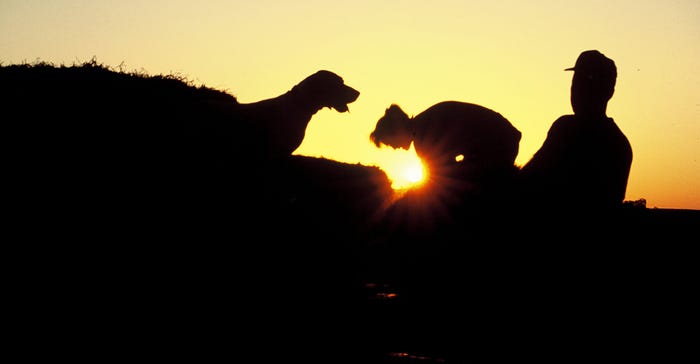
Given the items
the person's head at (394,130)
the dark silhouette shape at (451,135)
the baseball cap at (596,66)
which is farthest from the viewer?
the person's head at (394,130)

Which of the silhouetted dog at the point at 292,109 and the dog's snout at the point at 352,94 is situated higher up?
the dog's snout at the point at 352,94

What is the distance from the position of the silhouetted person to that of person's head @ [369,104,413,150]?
4620 mm

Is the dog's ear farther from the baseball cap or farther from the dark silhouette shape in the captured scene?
the baseball cap

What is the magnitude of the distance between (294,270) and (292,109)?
4.84 m

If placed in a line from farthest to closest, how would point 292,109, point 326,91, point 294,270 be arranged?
1. point 326,91
2. point 292,109
3. point 294,270

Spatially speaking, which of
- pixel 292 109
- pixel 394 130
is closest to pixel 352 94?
pixel 292 109

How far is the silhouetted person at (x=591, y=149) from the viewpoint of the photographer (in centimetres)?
400

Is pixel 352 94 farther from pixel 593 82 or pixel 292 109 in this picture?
pixel 593 82

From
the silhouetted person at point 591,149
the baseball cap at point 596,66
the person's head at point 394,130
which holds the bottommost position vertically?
the silhouetted person at point 591,149

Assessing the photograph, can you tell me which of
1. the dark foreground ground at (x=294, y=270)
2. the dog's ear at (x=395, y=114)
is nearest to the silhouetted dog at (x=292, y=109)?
the dark foreground ground at (x=294, y=270)

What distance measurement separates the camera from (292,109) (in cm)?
948

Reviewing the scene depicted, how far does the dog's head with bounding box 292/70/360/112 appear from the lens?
9.76 metres

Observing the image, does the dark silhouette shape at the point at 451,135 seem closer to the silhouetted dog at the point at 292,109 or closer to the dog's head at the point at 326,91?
the silhouetted dog at the point at 292,109

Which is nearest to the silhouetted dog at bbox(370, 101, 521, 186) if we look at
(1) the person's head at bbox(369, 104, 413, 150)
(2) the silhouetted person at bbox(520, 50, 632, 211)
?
(1) the person's head at bbox(369, 104, 413, 150)
